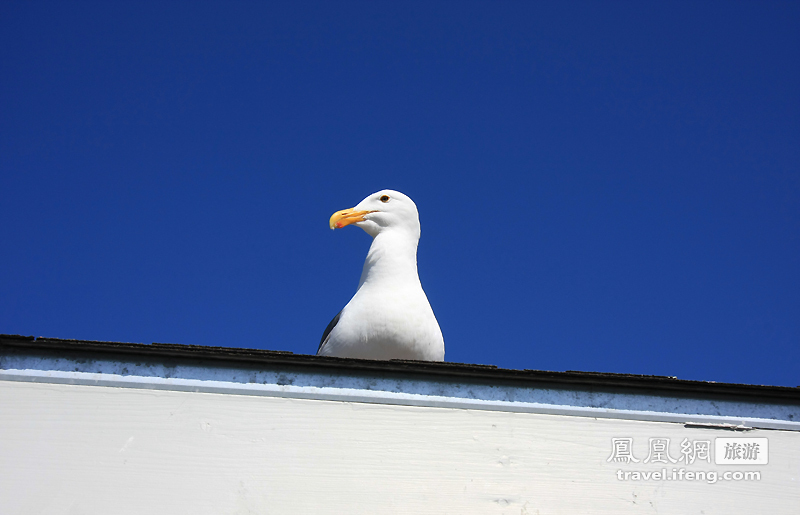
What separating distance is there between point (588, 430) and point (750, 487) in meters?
0.80

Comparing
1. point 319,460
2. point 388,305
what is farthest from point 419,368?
point 388,305

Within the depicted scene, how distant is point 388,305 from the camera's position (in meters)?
5.57

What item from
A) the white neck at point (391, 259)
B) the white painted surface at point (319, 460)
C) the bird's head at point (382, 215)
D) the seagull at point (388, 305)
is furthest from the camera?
the bird's head at point (382, 215)

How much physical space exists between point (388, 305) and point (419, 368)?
2335mm

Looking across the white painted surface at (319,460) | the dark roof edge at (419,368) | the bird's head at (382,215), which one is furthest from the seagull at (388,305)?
the white painted surface at (319,460)

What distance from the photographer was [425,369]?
10.7ft

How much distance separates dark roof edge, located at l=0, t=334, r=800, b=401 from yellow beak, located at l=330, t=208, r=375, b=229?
3.53 metres

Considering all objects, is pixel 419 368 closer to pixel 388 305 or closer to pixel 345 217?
pixel 388 305

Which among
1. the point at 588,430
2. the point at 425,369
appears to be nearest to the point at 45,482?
the point at 425,369

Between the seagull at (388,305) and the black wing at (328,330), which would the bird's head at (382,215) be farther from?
the black wing at (328,330)

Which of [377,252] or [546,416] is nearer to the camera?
[546,416]

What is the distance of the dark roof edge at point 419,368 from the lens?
3.22 m

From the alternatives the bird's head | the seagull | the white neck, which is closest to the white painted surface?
the seagull

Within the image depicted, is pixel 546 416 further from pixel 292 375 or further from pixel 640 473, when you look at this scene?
pixel 292 375
